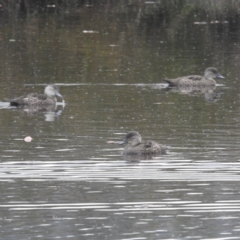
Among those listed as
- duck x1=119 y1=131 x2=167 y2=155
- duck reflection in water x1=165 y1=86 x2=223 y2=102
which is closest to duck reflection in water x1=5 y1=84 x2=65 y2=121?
duck reflection in water x1=165 y1=86 x2=223 y2=102

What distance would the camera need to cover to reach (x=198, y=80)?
23078 millimetres

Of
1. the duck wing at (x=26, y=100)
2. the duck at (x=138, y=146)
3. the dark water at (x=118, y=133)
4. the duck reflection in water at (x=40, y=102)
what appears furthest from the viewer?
the duck wing at (x=26, y=100)

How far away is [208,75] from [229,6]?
646 inches

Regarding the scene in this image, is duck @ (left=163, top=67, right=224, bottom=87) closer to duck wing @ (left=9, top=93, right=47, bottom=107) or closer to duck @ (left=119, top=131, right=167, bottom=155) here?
duck wing @ (left=9, top=93, right=47, bottom=107)

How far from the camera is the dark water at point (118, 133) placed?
10.9 m

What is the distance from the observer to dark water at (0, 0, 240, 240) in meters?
10.9

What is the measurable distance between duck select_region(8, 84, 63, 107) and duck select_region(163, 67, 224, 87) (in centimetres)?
322

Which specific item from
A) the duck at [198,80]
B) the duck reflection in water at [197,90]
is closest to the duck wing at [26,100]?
the duck reflection in water at [197,90]

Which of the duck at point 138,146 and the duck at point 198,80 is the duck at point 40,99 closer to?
the duck at point 198,80

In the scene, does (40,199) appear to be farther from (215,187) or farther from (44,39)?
(44,39)

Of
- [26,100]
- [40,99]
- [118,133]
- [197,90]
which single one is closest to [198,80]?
[197,90]

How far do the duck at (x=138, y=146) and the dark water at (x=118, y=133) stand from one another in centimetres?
16

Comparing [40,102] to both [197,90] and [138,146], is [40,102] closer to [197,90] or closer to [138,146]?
[197,90]

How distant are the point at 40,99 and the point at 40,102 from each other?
5 centimetres
